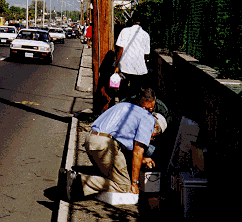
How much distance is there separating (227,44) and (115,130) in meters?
1.90

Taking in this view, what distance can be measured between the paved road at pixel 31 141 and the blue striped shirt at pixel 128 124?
1159 millimetres

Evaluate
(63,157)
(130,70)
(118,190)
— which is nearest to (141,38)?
(130,70)

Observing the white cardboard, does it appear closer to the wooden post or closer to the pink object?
the pink object

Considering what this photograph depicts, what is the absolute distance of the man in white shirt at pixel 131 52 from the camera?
7918 mm

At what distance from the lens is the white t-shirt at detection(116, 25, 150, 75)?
7.91 meters

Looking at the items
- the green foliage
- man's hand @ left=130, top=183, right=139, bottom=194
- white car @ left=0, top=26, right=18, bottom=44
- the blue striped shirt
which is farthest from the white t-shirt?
white car @ left=0, top=26, right=18, bottom=44

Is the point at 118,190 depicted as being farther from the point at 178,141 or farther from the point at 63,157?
the point at 63,157

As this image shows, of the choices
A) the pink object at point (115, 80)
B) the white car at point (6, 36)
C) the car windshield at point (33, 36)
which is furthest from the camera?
the white car at point (6, 36)

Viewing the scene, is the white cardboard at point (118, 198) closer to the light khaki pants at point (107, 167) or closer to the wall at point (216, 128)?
the light khaki pants at point (107, 167)

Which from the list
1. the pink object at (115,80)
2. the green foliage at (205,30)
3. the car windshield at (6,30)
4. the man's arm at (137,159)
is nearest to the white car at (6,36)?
the car windshield at (6,30)

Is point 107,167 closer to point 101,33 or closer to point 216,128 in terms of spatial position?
point 216,128

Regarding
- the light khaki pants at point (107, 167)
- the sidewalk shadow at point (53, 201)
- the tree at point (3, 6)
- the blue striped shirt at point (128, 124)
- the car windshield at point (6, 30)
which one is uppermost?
the tree at point (3, 6)

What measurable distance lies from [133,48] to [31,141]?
103 inches

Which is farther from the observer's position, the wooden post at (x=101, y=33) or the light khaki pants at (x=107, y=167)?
the wooden post at (x=101, y=33)
